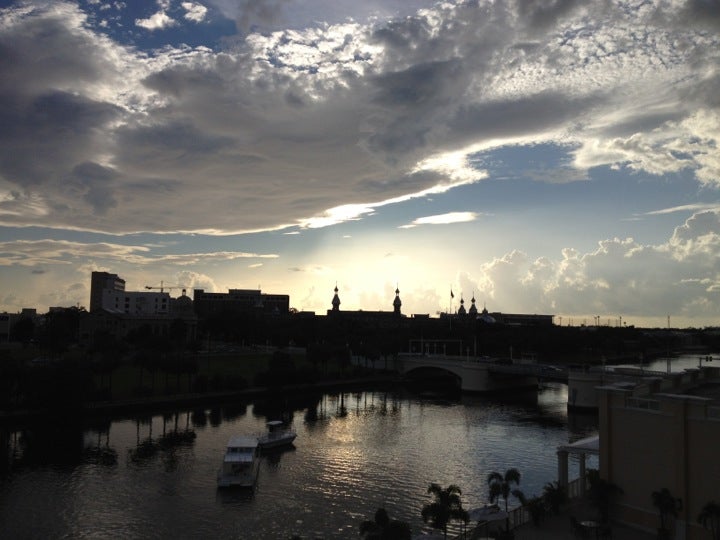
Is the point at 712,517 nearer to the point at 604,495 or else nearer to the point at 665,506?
the point at 665,506

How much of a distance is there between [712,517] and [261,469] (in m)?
35.1

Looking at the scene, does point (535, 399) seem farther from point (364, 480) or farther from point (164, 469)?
point (164, 469)

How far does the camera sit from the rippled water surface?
38.1 m

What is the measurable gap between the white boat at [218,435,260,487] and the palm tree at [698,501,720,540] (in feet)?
98.1

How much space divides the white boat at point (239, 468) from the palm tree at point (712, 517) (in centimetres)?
2989

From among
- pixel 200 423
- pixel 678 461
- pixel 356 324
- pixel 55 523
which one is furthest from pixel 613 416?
pixel 356 324

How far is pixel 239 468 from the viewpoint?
4588 cm

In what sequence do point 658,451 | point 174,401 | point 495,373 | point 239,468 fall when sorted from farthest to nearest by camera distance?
point 495,373 → point 174,401 → point 239,468 → point 658,451

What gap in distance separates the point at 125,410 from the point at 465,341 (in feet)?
337

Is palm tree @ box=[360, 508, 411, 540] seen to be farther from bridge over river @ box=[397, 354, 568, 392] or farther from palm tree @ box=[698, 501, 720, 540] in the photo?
bridge over river @ box=[397, 354, 568, 392]

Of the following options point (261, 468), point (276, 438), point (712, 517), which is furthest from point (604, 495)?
point (276, 438)

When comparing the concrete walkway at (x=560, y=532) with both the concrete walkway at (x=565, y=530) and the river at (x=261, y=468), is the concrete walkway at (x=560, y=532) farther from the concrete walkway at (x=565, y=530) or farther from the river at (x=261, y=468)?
the river at (x=261, y=468)

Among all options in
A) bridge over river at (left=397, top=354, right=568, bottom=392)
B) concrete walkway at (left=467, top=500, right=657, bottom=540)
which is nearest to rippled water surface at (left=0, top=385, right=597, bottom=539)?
concrete walkway at (left=467, top=500, right=657, bottom=540)

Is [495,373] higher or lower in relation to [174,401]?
higher
